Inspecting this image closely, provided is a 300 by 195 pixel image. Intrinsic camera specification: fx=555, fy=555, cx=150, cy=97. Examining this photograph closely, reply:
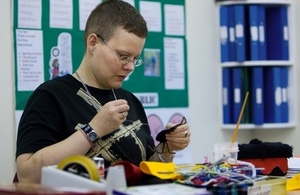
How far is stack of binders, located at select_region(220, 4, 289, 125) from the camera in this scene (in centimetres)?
346

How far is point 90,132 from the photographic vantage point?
5.29ft

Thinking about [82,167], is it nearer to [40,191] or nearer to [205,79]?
[40,191]

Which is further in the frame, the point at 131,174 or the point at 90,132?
the point at 90,132

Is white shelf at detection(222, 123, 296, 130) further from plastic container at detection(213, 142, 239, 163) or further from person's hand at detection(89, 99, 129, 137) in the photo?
person's hand at detection(89, 99, 129, 137)

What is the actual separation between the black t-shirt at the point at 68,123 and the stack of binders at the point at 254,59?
167 centimetres

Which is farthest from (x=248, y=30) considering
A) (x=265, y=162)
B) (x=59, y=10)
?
(x=265, y=162)

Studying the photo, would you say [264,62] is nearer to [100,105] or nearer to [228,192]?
[100,105]

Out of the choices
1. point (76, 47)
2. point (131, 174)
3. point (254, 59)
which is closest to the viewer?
point (131, 174)

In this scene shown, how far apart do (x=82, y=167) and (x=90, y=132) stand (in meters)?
0.48

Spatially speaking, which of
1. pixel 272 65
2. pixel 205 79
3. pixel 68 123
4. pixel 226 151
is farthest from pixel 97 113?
pixel 272 65

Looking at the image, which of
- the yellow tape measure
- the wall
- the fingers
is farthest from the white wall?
the yellow tape measure

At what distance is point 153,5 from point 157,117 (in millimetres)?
676

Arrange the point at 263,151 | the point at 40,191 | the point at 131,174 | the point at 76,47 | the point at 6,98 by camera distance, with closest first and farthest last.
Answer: the point at 40,191
the point at 131,174
the point at 263,151
the point at 6,98
the point at 76,47

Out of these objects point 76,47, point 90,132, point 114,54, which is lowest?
point 90,132
